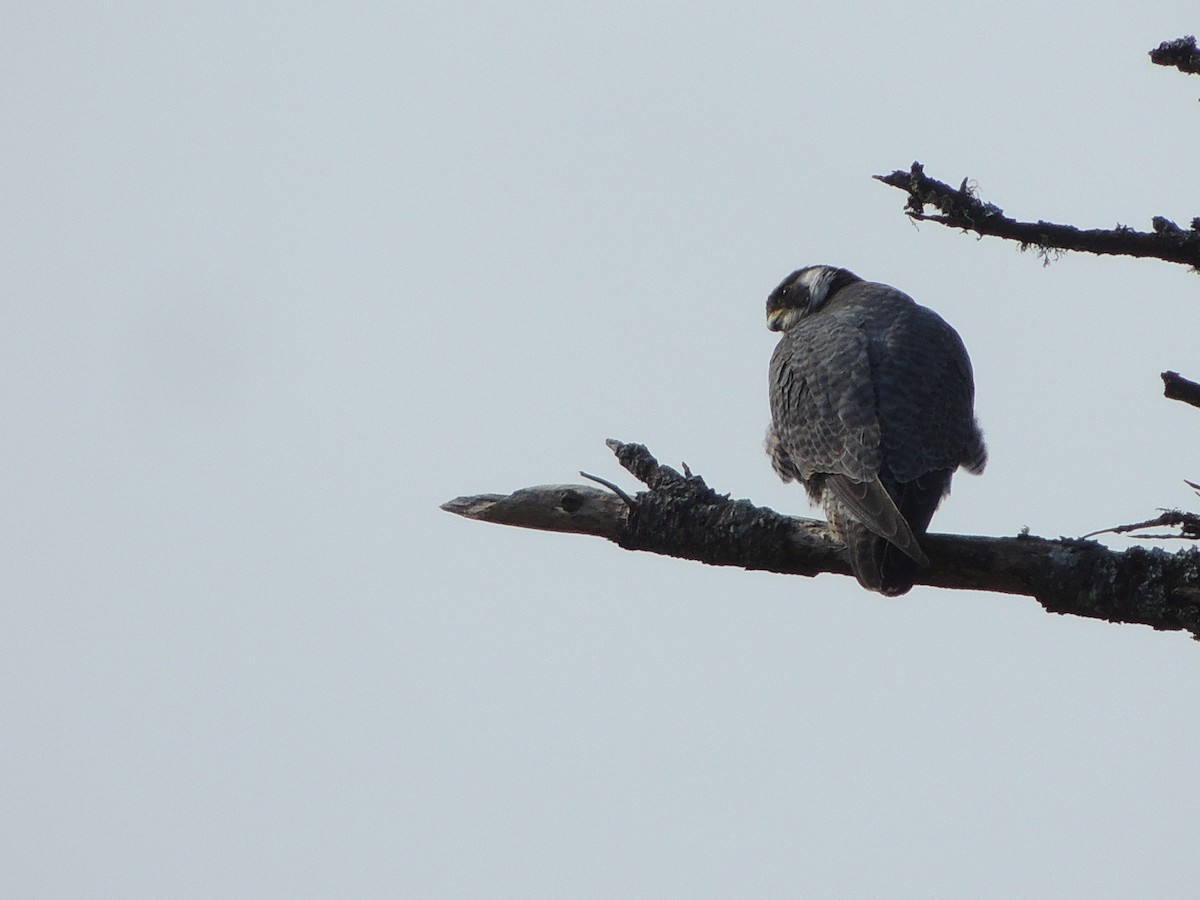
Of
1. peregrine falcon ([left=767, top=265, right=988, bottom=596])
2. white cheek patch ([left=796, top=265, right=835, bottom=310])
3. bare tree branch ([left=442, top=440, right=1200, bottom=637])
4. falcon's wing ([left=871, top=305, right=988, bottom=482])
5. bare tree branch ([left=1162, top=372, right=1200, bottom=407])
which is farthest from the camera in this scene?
white cheek patch ([left=796, top=265, right=835, bottom=310])

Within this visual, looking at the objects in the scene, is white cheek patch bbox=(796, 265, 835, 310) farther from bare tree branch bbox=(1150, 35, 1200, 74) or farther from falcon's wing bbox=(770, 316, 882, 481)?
bare tree branch bbox=(1150, 35, 1200, 74)

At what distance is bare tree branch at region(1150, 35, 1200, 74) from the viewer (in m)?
3.29

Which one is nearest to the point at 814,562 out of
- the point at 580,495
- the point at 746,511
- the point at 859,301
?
the point at 746,511

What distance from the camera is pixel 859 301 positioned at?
21.4 ft

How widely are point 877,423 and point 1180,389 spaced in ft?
6.94

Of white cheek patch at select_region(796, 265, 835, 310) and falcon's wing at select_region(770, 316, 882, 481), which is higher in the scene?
white cheek patch at select_region(796, 265, 835, 310)

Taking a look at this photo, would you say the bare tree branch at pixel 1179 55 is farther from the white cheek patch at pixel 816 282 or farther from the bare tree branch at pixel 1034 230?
the white cheek patch at pixel 816 282

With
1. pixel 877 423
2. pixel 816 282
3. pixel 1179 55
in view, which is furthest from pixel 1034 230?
pixel 816 282

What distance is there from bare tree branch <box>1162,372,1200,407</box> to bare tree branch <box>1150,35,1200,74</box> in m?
0.79

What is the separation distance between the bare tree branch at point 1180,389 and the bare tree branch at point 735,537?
1023mm

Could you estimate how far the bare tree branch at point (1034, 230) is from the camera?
340 centimetres

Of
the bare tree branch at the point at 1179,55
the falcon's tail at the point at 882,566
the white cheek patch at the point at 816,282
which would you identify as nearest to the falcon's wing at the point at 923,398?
the falcon's tail at the point at 882,566

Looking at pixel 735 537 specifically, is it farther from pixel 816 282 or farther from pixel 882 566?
pixel 816 282

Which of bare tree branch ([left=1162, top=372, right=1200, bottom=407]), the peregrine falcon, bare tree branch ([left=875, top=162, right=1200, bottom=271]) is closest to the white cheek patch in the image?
the peregrine falcon
